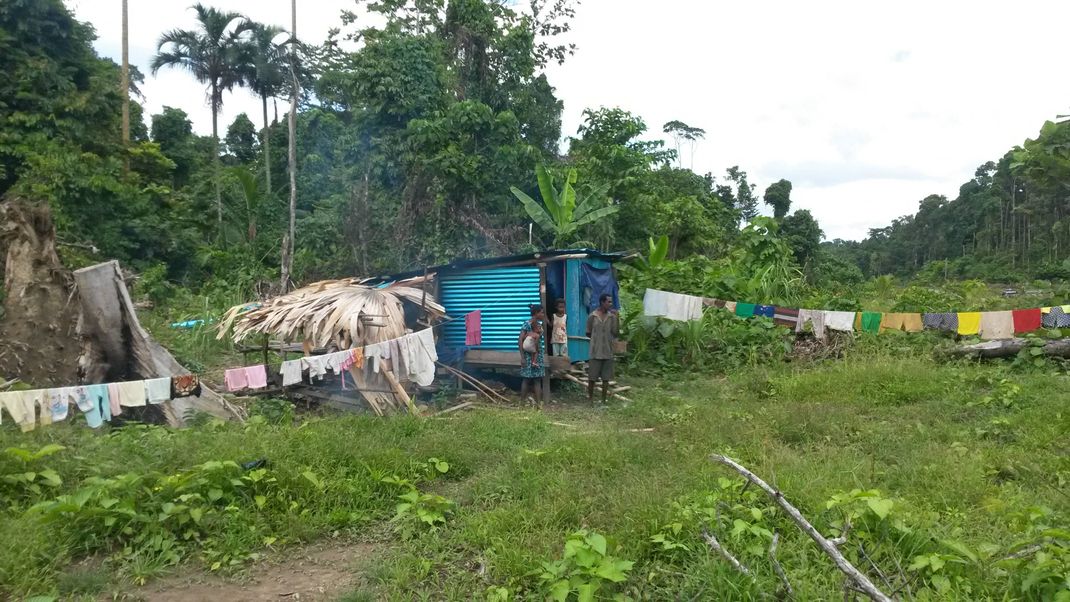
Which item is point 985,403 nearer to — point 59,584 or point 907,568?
point 907,568

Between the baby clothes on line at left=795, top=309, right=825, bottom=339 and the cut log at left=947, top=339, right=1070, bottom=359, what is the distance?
189 cm

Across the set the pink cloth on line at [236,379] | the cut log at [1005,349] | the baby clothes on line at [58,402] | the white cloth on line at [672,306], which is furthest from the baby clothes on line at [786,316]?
the baby clothes on line at [58,402]

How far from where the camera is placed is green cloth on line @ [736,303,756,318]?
11.8m

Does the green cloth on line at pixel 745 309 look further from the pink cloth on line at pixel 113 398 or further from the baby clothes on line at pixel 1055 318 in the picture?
the pink cloth on line at pixel 113 398

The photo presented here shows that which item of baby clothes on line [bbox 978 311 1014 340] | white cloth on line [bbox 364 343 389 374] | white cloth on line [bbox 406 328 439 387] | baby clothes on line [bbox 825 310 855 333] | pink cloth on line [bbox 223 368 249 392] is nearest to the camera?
pink cloth on line [bbox 223 368 249 392]

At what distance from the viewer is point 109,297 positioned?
22.1 feet

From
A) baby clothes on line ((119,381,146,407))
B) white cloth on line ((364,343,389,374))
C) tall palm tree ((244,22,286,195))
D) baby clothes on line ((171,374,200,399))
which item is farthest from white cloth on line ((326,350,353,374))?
tall palm tree ((244,22,286,195))

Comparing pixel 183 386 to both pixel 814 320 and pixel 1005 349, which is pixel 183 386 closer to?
pixel 814 320

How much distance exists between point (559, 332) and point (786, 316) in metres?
4.60

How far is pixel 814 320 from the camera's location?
1141cm

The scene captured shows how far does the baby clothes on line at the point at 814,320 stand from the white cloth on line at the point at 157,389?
377 inches

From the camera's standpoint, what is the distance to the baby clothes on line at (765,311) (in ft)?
38.2

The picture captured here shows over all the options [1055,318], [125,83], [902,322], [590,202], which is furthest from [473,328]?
[125,83]

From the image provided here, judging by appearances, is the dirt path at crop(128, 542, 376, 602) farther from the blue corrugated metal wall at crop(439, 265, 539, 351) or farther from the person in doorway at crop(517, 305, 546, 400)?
the blue corrugated metal wall at crop(439, 265, 539, 351)
